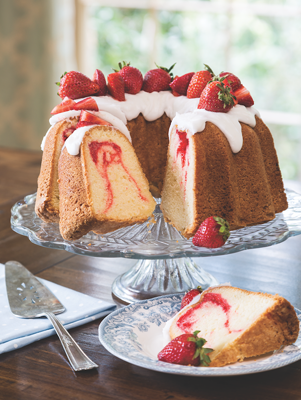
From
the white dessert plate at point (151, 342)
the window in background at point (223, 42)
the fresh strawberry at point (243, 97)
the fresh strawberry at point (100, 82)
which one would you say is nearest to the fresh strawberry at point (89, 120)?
the fresh strawberry at point (100, 82)

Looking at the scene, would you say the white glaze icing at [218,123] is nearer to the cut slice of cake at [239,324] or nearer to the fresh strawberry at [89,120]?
the fresh strawberry at [89,120]

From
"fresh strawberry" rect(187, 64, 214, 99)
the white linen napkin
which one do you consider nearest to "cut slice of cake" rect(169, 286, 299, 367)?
the white linen napkin

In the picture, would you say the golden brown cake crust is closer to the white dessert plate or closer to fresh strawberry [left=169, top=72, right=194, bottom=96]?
the white dessert plate

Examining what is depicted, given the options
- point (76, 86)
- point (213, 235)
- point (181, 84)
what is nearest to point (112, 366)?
point (213, 235)

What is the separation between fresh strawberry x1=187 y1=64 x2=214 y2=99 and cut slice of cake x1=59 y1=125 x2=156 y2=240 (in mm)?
299

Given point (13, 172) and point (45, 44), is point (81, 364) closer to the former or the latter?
point (13, 172)

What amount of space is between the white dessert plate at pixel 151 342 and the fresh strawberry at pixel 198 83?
67 cm

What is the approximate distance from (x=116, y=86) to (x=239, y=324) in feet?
2.88

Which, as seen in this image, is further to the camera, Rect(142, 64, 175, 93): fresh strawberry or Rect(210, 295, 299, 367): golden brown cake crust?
Rect(142, 64, 175, 93): fresh strawberry

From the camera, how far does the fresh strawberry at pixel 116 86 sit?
1.55 m

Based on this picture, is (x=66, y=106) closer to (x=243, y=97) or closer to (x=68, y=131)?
(x=68, y=131)

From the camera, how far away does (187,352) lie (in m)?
0.92

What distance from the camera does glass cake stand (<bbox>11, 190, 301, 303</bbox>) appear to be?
1133 millimetres

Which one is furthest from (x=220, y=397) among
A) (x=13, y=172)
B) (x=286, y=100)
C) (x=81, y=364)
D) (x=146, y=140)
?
(x=286, y=100)
